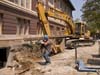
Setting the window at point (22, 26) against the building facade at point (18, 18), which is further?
the window at point (22, 26)

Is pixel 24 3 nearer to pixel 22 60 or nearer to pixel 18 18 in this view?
pixel 18 18

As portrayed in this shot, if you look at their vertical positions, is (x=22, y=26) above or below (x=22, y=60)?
above

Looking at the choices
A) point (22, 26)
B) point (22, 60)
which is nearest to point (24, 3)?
point (22, 26)

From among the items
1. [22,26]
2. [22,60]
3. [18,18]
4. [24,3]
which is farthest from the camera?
[24,3]

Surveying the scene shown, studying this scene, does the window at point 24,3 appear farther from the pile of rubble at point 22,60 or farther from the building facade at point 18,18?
the pile of rubble at point 22,60

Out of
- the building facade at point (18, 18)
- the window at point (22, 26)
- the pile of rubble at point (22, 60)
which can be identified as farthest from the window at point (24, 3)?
the pile of rubble at point (22, 60)

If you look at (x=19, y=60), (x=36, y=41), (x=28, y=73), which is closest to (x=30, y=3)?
(x=36, y=41)

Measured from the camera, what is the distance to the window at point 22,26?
24164mm

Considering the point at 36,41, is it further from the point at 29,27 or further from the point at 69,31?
the point at 69,31

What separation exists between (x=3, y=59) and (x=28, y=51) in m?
1.88

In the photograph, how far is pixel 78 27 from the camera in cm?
3102

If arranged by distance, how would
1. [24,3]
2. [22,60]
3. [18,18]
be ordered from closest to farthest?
[22,60] < [18,18] < [24,3]

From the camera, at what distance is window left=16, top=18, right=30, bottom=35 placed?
2416 centimetres

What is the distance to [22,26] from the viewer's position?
81.3 feet
